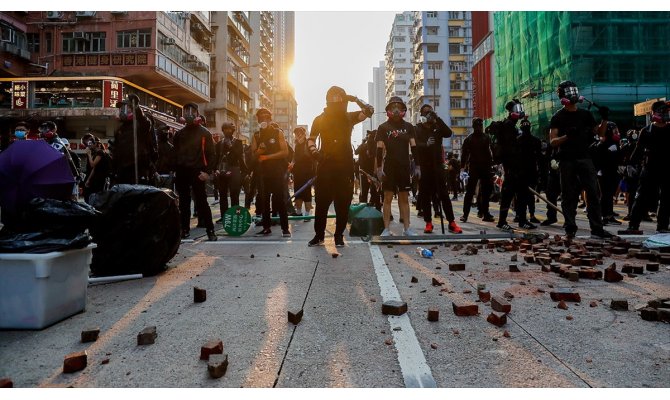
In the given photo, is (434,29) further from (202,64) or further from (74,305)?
(74,305)

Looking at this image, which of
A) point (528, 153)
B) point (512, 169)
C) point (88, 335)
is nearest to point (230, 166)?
point (512, 169)

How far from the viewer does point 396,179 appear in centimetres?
701

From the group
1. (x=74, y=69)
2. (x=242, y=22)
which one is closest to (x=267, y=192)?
(x=74, y=69)

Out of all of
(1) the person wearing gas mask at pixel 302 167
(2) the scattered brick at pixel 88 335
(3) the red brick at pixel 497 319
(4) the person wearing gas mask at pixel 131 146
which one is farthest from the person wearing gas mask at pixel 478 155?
(2) the scattered brick at pixel 88 335

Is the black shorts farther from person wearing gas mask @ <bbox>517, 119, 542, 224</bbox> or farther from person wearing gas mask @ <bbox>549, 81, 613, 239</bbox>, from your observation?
person wearing gas mask @ <bbox>517, 119, 542, 224</bbox>

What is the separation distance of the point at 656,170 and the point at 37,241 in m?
8.24

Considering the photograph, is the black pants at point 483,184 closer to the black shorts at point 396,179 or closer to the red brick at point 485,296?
the black shorts at point 396,179

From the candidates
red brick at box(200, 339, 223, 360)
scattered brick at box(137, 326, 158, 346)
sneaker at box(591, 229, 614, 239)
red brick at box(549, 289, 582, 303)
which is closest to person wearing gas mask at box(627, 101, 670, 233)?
sneaker at box(591, 229, 614, 239)

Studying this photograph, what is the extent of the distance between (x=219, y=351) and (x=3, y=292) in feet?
4.70

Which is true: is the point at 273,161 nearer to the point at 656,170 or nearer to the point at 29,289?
the point at 29,289

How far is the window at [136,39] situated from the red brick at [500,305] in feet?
123

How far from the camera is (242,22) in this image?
2459 inches

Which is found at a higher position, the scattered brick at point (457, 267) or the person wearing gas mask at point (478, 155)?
the person wearing gas mask at point (478, 155)

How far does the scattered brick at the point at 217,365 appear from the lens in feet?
6.75
